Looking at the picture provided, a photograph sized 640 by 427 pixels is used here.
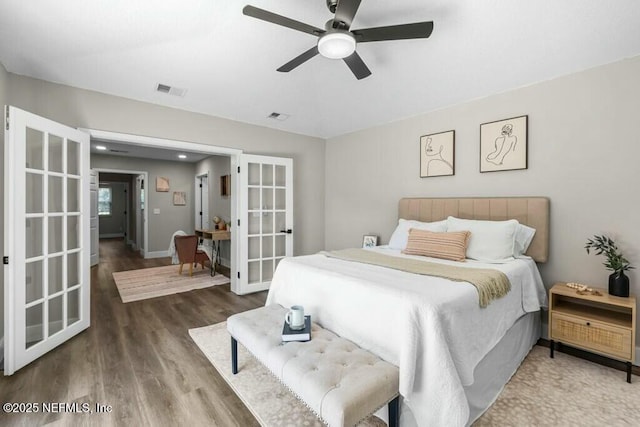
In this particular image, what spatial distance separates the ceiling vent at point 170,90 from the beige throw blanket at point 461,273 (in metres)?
2.59

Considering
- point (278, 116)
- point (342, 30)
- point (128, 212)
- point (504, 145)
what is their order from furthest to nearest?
point (128, 212) < point (278, 116) < point (504, 145) < point (342, 30)

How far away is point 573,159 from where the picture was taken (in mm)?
2672

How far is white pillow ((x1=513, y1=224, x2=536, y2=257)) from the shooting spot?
2.79m

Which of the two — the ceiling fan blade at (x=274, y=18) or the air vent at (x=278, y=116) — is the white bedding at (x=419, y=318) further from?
the air vent at (x=278, y=116)

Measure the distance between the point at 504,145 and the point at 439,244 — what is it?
4.27 ft

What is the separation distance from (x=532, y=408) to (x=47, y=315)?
3.79 m

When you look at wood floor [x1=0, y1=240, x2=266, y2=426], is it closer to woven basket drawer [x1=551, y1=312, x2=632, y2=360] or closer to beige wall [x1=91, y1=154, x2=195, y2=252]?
woven basket drawer [x1=551, y1=312, x2=632, y2=360]

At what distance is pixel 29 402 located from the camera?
6.15 feet

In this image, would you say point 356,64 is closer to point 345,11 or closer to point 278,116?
point 345,11

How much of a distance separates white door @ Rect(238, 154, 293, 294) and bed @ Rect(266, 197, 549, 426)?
183cm

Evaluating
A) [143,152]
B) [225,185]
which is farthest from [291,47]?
[143,152]

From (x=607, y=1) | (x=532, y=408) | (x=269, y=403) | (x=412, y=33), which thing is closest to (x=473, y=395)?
(x=532, y=408)

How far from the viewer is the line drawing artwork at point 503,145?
3.03 metres

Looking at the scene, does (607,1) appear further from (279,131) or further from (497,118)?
(279,131)
